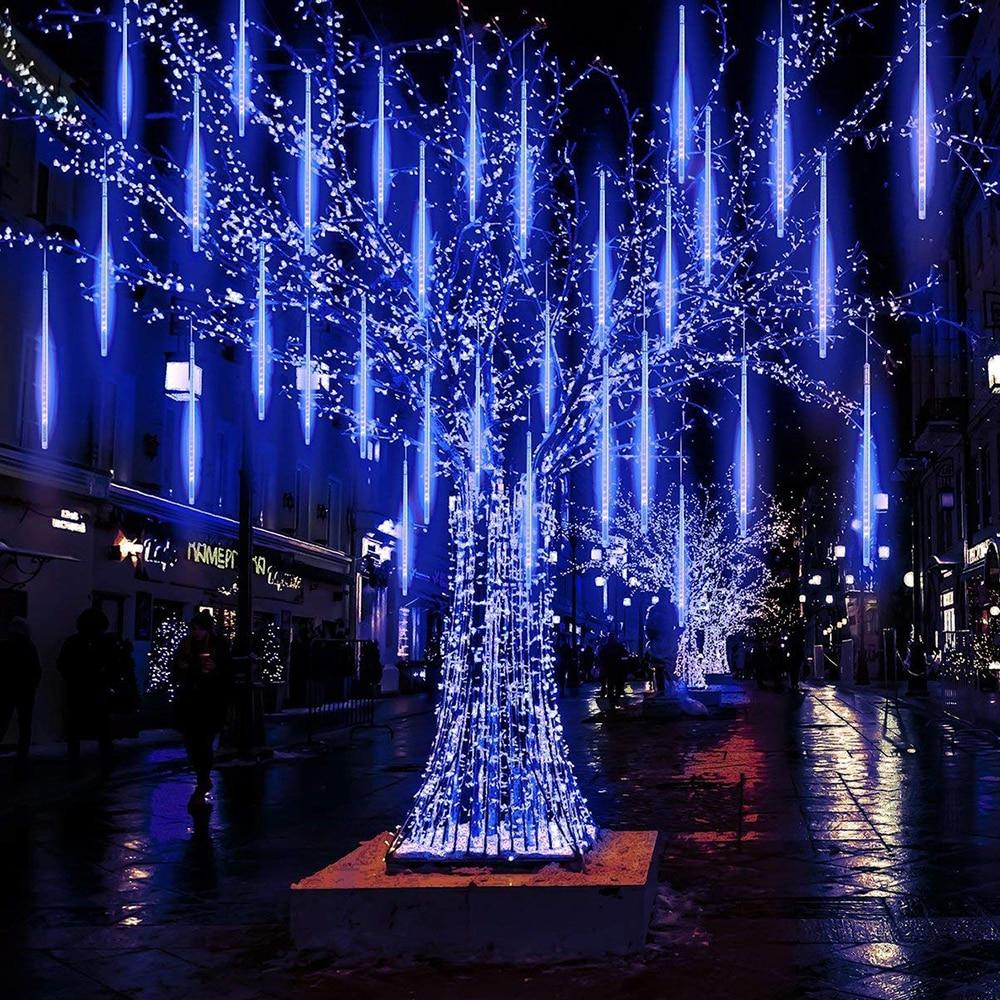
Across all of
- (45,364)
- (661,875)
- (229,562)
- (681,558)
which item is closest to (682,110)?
(661,875)

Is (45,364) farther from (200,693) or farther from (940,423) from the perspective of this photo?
(940,423)

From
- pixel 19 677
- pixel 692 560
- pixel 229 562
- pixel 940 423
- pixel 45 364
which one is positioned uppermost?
pixel 940 423

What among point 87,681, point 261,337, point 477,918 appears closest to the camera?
point 477,918

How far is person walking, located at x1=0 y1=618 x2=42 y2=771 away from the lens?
1499 cm

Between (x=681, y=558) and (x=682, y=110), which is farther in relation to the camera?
(x=681, y=558)

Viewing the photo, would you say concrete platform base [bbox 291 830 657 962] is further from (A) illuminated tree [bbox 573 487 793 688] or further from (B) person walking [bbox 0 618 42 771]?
(A) illuminated tree [bbox 573 487 793 688]

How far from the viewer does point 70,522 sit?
21.3 meters

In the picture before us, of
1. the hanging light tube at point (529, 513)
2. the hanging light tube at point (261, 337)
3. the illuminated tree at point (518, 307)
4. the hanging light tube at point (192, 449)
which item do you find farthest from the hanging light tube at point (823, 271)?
the hanging light tube at point (192, 449)

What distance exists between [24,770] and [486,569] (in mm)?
9603

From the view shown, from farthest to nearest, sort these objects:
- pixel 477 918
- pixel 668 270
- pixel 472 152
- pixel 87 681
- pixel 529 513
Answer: pixel 87 681 → pixel 668 270 → pixel 472 152 → pixel 529 513 → pixel 477 918

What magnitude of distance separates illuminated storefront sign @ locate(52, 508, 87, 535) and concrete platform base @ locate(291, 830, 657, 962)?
16133 millimetres

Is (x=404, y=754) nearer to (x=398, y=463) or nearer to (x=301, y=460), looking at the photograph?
(x=301, y=460)

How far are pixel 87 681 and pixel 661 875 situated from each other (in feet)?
33.6

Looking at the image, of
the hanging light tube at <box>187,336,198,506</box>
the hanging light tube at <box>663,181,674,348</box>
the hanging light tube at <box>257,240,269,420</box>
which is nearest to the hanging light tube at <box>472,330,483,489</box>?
the hanging light tube at <box>663,181,674,348</box>
